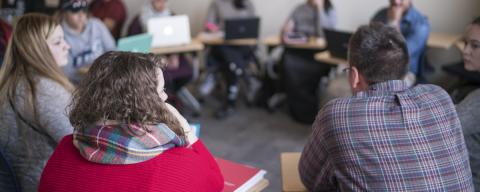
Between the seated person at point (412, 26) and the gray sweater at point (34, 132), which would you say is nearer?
the gray sweater at point (34, 132)

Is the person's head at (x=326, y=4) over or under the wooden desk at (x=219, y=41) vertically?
over

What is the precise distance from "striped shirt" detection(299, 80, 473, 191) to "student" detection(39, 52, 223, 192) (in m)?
0.38

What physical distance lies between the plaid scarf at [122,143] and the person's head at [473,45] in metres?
1.26

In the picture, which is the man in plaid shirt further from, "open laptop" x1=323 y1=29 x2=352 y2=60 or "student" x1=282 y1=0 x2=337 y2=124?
"student" x1=282 y1=0 x2=337 y2=124

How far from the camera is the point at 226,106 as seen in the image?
4.60 meters

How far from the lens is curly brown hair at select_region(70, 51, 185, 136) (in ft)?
4.33

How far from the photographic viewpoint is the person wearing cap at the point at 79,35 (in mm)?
3568

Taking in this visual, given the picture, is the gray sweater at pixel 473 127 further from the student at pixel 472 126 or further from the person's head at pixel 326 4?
the person's head at pixel 326 4

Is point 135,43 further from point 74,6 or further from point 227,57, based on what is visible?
point 227,57

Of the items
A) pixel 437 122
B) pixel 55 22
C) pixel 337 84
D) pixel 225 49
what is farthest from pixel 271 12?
pixel 437 122

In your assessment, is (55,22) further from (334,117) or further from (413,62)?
(413,62)

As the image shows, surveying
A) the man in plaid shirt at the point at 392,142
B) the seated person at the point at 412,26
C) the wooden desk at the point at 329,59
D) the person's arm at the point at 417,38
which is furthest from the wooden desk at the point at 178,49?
the man in plaid shirt at the point at 392,142

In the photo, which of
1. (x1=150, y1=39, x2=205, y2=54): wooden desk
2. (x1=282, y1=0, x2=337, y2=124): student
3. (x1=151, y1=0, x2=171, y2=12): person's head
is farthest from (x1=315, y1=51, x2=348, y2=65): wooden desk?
(x1=151, y1=0, x2=171, y2=12): person's head

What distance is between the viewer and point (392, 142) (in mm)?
1389
